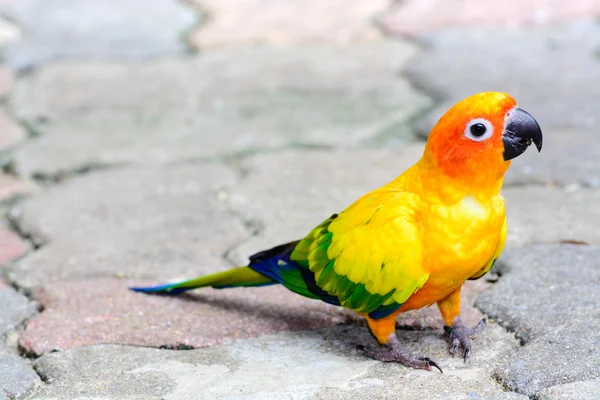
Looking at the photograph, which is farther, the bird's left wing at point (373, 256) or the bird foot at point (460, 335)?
the bird foot at point (460, 335)

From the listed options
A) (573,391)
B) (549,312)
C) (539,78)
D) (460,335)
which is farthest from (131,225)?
(539,78)

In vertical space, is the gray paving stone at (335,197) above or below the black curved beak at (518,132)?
below

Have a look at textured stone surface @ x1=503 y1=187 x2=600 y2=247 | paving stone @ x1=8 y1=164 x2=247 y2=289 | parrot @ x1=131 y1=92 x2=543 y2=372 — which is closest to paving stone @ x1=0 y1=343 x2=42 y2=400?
paving stone @ x1=8 y1=164 x2=247 y2=289

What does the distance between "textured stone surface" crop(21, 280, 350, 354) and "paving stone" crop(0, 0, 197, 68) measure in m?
2.86

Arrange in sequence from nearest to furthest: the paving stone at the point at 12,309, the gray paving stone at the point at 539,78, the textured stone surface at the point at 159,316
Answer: the textured stone surface at the point at 159,316 → the paving stone at the point at 12,309 → the gray paving stone at the point at 539,78

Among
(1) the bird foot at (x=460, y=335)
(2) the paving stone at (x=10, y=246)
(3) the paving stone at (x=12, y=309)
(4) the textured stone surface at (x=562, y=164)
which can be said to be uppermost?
(4) the textured stone surface at (x=562, y=164)

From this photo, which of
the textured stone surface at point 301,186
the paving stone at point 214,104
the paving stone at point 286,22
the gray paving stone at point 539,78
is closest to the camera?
the textured stone surface at point 301,186

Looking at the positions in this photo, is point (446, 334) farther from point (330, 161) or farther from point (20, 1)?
point (20, 1)

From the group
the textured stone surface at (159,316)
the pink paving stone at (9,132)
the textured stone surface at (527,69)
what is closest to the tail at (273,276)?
the textured stone surface at (159,316)

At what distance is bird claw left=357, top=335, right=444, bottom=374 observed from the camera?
2332mm

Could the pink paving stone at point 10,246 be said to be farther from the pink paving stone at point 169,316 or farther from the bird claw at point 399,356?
the bird claw at point 399,356

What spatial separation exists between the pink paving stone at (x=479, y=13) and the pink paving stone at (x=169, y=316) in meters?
3.24

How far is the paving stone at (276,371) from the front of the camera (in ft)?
7.36

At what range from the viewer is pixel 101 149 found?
419 cm
